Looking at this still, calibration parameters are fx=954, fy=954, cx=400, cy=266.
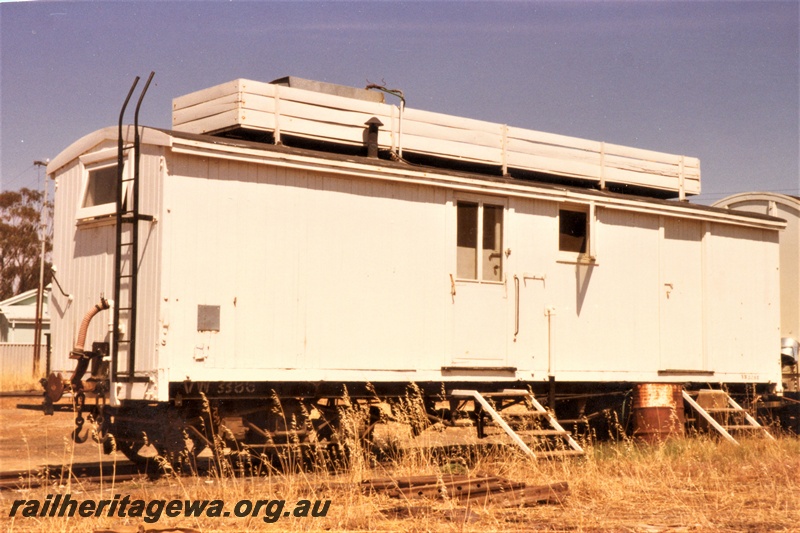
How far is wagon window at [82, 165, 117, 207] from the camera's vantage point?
1037cm

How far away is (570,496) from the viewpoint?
8.29 m

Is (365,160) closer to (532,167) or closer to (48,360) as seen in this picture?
(532,167)

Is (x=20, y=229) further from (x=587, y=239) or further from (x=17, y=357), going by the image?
(x=587, y=239)

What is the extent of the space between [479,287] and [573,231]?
78.7 inches

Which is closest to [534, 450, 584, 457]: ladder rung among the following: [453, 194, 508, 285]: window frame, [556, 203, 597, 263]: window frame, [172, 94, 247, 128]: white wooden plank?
[453, 194, 508, 285]: window frame

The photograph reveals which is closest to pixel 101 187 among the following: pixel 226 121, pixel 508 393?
pixel 226 121

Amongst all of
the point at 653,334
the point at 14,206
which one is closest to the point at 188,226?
the point at 653,334

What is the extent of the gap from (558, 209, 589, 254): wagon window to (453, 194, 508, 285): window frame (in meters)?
1.15

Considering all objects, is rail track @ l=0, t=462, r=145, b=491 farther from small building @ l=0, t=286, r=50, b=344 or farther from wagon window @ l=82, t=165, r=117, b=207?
small building @ l=0, t=286, r=50, b=344

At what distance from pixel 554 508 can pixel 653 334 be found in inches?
233

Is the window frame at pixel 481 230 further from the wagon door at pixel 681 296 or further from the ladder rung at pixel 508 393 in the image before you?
the wagon door at pixel 681 296

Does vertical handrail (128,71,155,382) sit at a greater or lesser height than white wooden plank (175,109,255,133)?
lesser

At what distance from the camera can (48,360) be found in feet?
35.9

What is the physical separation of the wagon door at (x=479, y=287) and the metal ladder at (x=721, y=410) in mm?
3134
